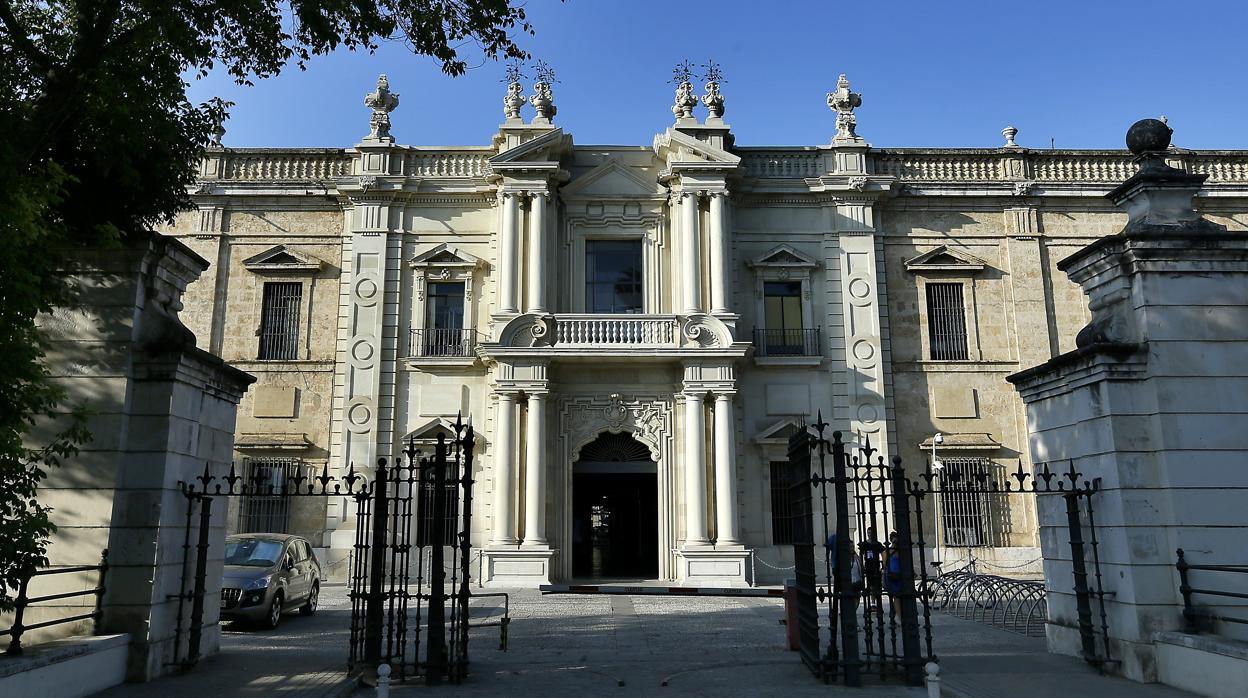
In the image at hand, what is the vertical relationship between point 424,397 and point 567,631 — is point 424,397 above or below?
above

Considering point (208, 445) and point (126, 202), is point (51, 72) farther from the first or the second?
point (208, 445)

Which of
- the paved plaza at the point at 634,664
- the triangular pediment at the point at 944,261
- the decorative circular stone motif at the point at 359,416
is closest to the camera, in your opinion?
the paved plaza at the point at 634,664

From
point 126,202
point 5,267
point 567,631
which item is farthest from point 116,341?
point 567,631

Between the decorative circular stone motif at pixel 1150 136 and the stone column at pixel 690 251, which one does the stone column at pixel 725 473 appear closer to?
the stone column at pixel 690 251

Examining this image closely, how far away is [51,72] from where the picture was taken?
348 inches

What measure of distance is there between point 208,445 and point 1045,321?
21717 mm

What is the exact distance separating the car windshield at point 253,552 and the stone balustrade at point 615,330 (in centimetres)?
940

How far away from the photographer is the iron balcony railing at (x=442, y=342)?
79.4ft

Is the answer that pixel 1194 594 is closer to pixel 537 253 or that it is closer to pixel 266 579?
pixel 266 579

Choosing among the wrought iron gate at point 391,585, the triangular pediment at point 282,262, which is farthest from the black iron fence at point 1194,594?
the triangular pediment at point 282,262

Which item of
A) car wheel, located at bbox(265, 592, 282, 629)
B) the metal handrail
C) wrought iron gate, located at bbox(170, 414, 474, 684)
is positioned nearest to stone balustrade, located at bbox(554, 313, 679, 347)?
car wheel, located at bbox(265, 592, 282, 629)

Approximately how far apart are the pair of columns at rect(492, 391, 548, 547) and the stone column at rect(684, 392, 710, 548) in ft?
11.6

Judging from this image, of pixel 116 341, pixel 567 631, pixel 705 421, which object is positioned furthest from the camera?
pixel 705 421

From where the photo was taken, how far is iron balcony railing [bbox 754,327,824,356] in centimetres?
2452
